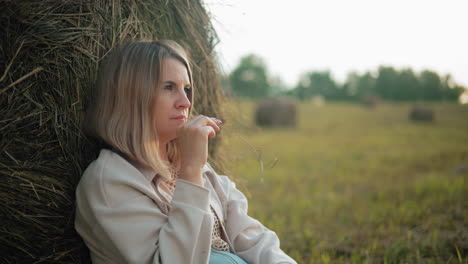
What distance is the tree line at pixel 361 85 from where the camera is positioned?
4690cm

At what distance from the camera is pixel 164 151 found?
181 centimetres

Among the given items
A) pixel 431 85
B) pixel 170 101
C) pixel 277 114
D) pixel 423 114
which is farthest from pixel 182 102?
pixel 431 85

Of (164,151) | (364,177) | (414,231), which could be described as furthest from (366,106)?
(164,151)

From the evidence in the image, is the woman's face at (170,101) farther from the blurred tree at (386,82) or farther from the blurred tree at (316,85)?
the blurred tree at (316,85)

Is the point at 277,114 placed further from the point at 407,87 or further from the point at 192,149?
the point at 407,87

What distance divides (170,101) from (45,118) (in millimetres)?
521

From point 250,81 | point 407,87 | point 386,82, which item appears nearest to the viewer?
point 250,81

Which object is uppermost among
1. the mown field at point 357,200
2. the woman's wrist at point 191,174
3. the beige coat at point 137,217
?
the woman's wrist at point 191,174

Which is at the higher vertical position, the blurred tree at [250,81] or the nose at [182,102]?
the blurred tree at [250,81]

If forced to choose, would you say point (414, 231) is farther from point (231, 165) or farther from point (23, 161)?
point (23, 161)

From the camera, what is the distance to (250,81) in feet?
163

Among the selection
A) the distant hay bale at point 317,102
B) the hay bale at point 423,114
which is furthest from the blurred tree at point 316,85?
the hay bale at point 423,114

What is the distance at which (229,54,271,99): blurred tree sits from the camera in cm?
5059

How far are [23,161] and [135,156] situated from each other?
452mm
